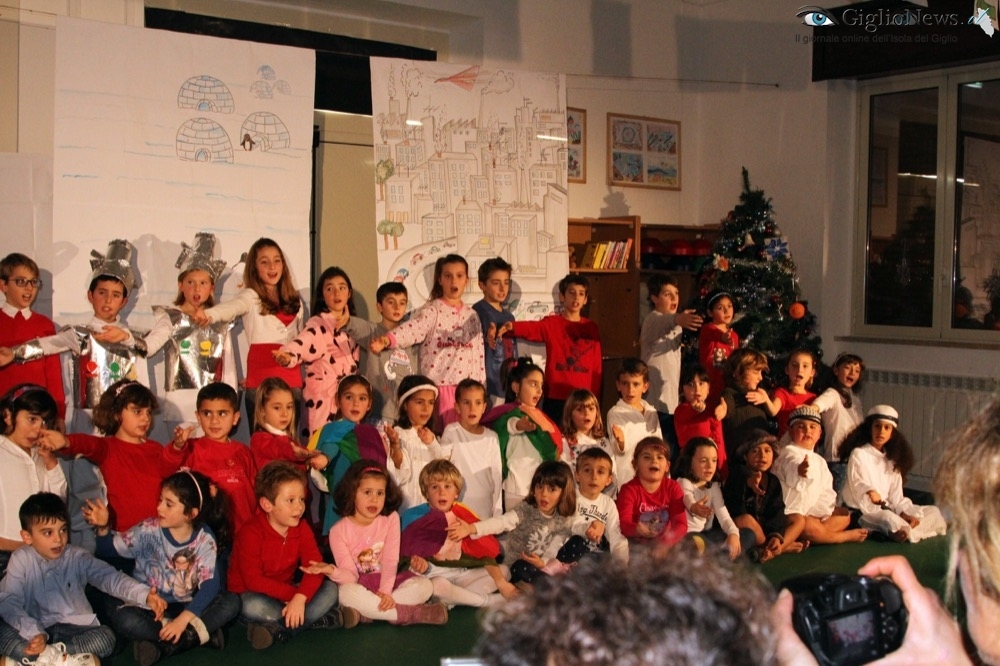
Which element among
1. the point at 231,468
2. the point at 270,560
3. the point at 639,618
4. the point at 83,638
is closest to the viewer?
the point at 639,618

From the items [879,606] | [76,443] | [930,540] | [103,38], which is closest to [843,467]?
[930,540]

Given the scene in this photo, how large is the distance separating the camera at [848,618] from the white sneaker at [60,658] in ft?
10.5

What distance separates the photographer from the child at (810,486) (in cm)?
572

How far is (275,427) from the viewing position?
4793mm

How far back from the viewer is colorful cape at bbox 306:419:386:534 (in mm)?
4801

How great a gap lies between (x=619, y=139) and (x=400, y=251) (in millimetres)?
2846

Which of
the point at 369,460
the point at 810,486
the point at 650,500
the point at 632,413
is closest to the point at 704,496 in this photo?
the point at 650,500

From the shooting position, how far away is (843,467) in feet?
20.2

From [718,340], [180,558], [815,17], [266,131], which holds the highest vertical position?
[815,17]

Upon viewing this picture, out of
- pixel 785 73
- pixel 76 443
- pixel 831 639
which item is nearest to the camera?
pixel 831 639

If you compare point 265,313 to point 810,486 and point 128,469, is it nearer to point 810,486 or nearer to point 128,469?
point 128,469

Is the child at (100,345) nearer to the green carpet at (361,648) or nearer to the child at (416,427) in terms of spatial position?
the child at (416,427)

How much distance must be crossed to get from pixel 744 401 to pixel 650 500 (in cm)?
134

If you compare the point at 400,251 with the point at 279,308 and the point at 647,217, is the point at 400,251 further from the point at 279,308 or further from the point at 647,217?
the point at 647,217
